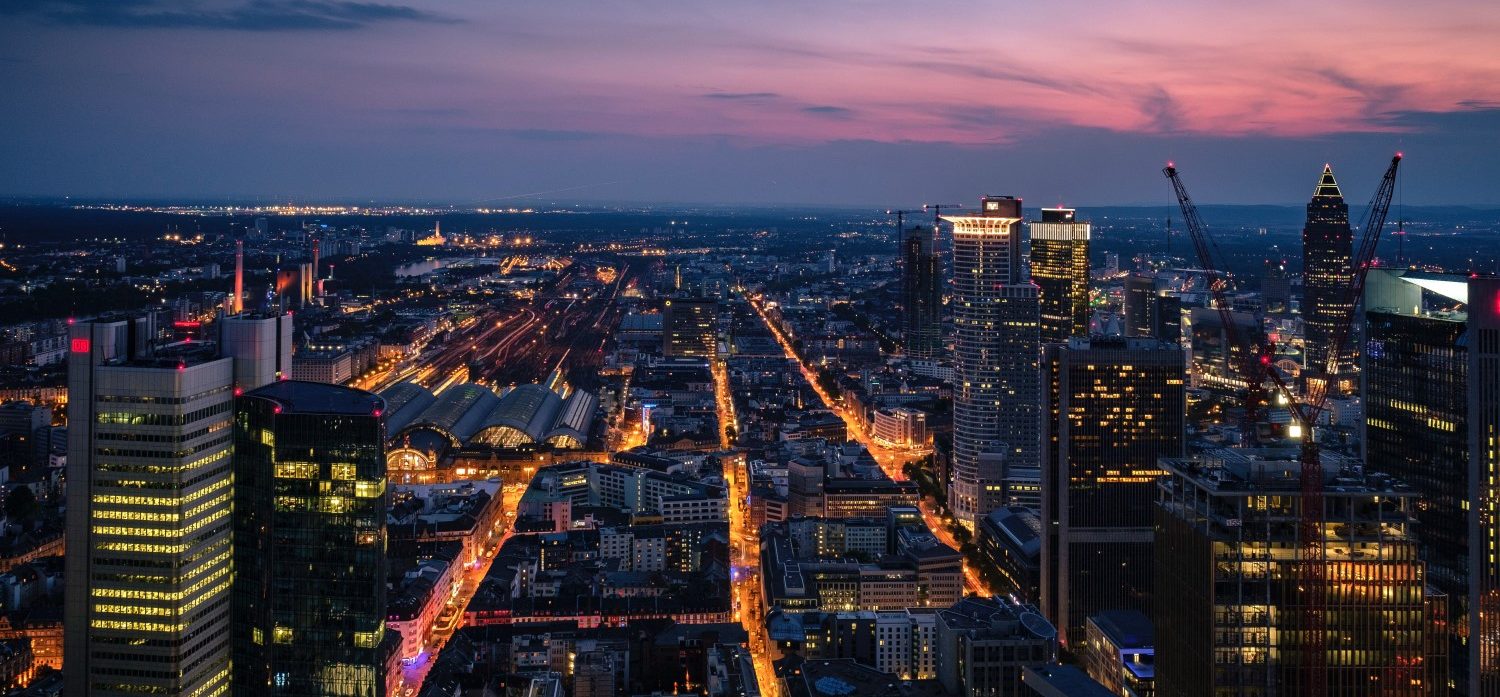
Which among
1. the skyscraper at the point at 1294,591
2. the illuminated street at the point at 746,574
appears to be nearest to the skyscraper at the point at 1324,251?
the illuminated street at the point at 746,574

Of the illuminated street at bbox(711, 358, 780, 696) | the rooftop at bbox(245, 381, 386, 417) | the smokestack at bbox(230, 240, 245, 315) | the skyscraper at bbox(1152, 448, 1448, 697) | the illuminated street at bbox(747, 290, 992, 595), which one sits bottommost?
the illuminated street at bbox(711, 358, 780, 696)

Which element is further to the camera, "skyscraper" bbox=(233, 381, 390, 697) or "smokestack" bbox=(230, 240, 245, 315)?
"smokestack" bbox=(230, 240, 245, 315)

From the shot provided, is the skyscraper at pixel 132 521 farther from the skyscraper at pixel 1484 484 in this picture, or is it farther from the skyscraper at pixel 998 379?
the skyscraper at pixel 998 379

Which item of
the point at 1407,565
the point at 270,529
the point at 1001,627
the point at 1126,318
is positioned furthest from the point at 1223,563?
the point at 1126,318

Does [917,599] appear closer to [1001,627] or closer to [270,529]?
[1001,627]

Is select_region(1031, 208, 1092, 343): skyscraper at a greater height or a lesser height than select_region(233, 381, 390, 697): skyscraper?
greater

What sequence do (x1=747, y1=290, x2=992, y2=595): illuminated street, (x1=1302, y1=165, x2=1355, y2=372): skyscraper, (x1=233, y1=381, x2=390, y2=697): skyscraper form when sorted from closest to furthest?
1. (x1=233, y1=381, x2=390, y2=697): skyscraper
2. (x1=747, y1=290, x2=992, y2=595): illuminated street
3. (x1=1302, y1=165, x2=1355, y2=372): skyscraper

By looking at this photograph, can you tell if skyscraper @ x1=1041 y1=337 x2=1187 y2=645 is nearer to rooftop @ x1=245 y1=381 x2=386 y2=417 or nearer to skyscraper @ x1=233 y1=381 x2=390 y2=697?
skyscraper @ x1=233 y1=381 x2=390 y2=697

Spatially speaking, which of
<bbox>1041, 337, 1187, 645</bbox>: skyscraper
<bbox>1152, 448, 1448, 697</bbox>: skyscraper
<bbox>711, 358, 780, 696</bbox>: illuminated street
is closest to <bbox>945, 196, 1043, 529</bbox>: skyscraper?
<bbox>711, 358, 780, 696</bbox>: illuminated street
